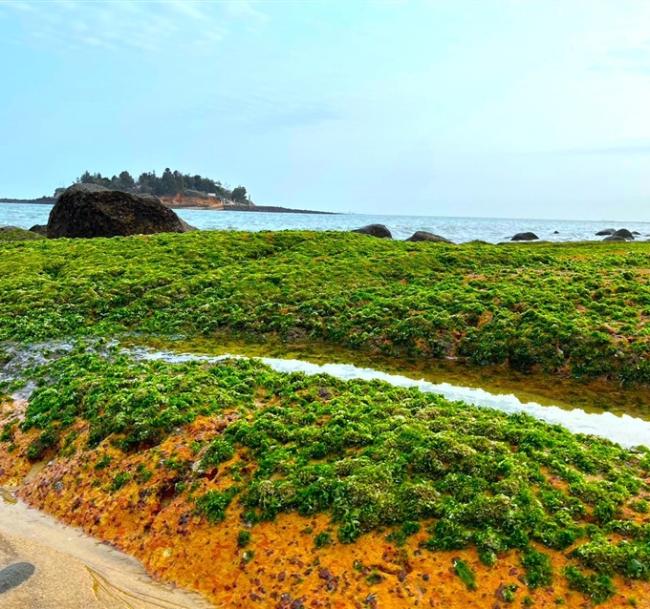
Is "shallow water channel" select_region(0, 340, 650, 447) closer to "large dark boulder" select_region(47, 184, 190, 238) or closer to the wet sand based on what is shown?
the wet sand

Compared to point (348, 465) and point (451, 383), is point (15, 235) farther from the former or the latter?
point (348, 465)

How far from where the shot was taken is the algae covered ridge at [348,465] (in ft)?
25.5

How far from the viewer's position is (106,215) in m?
40.3

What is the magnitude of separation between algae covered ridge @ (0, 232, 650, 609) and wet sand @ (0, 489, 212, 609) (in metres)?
→ 0.31

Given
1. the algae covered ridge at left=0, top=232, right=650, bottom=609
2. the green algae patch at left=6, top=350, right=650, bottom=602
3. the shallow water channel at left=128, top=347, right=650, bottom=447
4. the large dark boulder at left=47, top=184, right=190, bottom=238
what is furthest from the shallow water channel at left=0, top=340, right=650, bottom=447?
the large dark boulder at left=47, top=184, right=190, bottom=238

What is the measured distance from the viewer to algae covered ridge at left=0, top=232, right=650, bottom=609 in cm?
779

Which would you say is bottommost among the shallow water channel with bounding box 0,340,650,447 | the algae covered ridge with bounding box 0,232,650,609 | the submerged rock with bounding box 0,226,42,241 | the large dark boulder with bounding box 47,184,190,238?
the shallow water channel with bounding box 0,340,650,447

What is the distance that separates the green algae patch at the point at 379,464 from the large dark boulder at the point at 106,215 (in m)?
28.2

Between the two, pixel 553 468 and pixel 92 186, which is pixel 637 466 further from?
pixel 92 186

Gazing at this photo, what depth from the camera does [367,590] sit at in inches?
296

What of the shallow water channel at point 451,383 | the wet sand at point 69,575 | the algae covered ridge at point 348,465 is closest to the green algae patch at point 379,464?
the algae covered ridge at point 348,465

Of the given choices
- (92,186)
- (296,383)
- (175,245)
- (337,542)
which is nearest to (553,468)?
(337,542)

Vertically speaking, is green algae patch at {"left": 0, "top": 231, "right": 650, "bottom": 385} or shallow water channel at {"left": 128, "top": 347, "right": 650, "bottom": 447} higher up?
green algae patch at {"left": 0, "top": 231, "right": 650, "bottom": 385}

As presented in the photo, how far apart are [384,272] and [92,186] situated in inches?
1044
